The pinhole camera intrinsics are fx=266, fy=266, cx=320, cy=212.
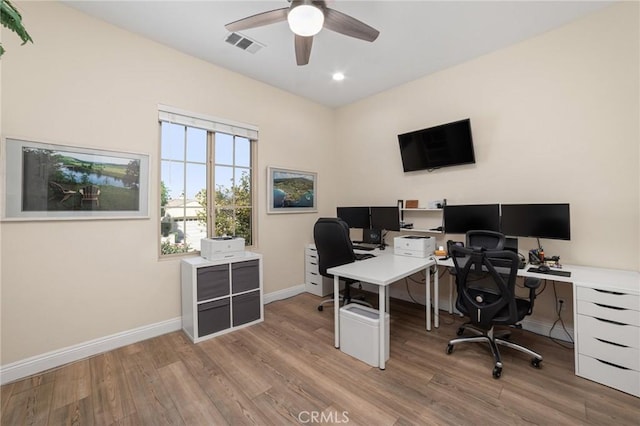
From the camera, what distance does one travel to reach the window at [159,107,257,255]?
2932 millimetres

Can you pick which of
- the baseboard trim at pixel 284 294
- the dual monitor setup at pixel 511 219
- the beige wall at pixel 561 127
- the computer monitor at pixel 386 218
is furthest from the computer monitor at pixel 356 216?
the baseboard trim at pixel 284 294

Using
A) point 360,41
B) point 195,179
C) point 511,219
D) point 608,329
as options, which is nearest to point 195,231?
point 195,179

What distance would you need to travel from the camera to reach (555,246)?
8.74 ft

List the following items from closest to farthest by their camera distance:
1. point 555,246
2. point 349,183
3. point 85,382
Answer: point 85,382 → point 555,246 → point 349,183

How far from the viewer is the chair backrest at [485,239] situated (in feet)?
8.06

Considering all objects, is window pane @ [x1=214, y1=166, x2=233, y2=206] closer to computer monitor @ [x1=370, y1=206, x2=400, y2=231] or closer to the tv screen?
computer monitor @ [x1=370, y1=206, x2=400, y2=231]

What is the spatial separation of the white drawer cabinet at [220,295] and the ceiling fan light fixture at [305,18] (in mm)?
2255

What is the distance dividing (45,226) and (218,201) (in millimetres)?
1531

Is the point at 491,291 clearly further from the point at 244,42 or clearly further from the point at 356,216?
the point at 244,42

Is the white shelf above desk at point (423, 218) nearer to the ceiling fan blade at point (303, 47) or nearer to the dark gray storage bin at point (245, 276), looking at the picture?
the dark gray storage bin at point (245, 276)

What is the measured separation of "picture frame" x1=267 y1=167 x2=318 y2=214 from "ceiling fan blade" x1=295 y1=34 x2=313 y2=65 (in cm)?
162

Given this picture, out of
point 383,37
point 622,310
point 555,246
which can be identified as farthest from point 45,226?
point 555,246

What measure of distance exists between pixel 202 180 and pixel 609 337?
3.95 metres

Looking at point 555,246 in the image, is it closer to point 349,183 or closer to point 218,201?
point 349,183
